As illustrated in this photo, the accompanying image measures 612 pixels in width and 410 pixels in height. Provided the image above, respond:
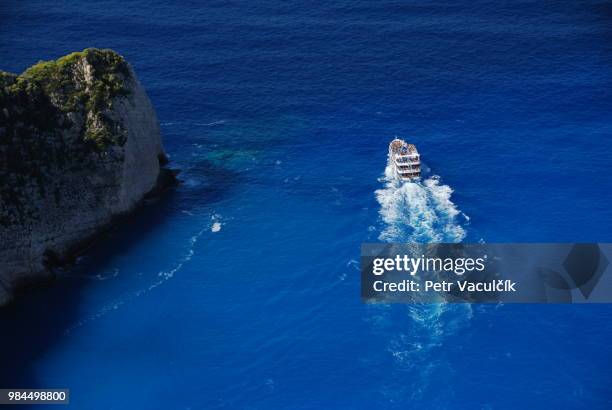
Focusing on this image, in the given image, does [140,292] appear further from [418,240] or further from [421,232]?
[421,232]

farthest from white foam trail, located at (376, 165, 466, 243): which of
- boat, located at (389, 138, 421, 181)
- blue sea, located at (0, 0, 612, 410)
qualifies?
boat, located at (389, 138, 421, 181)

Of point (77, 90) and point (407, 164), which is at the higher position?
point (77, 90)

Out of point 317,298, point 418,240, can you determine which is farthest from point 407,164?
point 317,298

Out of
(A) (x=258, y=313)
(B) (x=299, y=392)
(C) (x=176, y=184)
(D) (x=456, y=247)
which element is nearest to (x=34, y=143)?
(C) (x=176, y=184)

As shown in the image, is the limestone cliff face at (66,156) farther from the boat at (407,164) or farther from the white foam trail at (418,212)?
the boat at (407,164)

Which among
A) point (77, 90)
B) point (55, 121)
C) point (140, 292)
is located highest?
point (77, 90)

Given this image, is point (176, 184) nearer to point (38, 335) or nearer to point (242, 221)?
point (242, 221)
